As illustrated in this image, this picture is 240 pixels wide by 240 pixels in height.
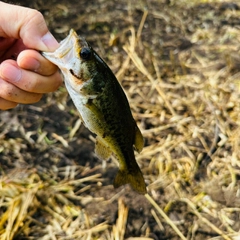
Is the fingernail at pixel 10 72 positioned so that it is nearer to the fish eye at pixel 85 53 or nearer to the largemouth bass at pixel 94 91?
the largemouth bass at pixel 94 91

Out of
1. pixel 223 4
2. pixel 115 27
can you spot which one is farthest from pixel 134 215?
pixel 223 4

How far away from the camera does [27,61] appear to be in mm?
1893

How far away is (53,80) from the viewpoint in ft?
6.68

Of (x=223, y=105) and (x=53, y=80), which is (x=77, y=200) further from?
(x=223, y=105)

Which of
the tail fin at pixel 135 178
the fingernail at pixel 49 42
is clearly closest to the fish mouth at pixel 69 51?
the fingernail at pixel 49 42

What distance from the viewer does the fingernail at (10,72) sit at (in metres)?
1.93

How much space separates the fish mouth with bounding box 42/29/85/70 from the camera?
173 centimetres

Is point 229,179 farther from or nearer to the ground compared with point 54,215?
nearer to the ground

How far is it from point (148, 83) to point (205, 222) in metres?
1.61

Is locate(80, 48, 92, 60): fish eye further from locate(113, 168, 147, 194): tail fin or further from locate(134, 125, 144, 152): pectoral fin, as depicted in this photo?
locate(113, 168, 147, 194): tail fin

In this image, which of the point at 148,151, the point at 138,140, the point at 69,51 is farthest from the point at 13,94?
the point at 148,151

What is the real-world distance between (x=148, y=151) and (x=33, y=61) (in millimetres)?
1728

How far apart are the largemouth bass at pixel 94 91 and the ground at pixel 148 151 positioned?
109 centimetres

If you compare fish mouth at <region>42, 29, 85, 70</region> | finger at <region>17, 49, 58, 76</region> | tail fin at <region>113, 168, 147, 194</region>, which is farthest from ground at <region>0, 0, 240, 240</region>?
fish mouth at <region>42, 29, 85, 70</region>
